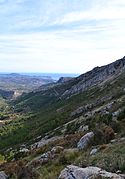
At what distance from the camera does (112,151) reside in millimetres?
22281

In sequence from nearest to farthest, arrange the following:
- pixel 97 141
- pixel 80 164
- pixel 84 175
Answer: pixel 84 175 < pixel 80 164 < pixel 97 141

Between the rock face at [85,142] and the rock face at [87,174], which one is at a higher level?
the rock face at [87,174]

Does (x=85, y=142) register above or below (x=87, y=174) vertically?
below

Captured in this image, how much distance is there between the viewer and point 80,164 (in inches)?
860

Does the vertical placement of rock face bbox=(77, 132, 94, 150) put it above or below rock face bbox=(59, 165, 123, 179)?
below

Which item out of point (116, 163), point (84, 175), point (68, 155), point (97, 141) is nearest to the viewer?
point (84, 175)

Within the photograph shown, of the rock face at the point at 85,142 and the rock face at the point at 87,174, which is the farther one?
the rock face at the point at 85,142

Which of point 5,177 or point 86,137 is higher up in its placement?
point 86,137

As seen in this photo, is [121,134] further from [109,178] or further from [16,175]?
[109,178]

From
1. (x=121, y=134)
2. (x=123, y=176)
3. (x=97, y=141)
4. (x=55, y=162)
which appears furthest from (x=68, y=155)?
(x=123, y=176)

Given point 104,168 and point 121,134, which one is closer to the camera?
point 104,168

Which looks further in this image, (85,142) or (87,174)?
(85,142)

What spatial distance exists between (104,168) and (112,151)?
10.3ft

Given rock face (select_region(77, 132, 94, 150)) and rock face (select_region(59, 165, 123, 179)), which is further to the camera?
rock face (select_region(77, 132, 94, 150))
